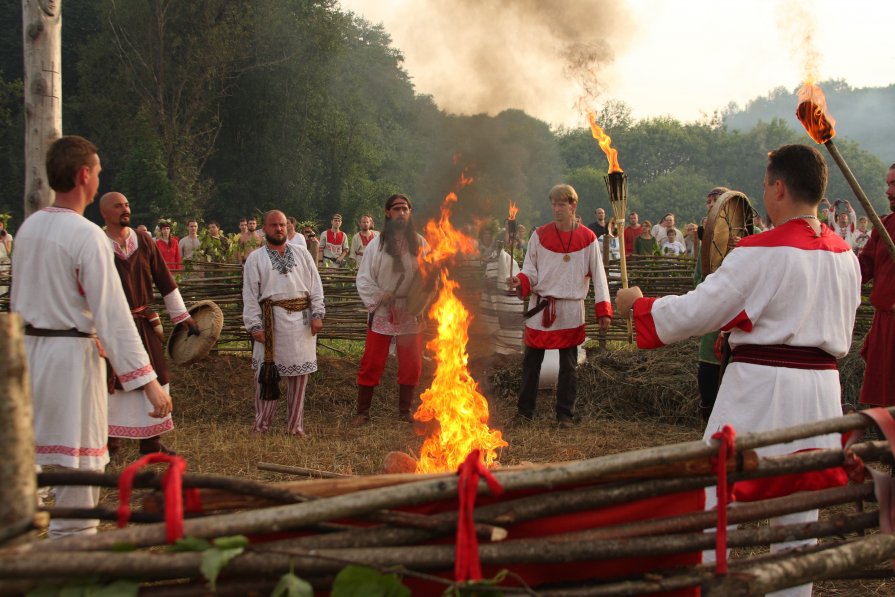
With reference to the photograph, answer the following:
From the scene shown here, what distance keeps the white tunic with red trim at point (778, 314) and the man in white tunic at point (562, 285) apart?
4098 mm

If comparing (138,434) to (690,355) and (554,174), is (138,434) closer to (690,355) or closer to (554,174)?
(690,355)

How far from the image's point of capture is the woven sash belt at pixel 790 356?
10.8 ft

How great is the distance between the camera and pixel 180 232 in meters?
26.9

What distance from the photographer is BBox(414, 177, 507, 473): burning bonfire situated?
18.9 feet

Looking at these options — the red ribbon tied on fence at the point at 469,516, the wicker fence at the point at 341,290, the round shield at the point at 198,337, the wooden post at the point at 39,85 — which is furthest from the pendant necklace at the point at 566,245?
the red ribbon tied on fence at the point at 469,516

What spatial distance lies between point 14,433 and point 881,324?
517 cm

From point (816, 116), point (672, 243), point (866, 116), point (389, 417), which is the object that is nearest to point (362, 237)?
point (389, 417)

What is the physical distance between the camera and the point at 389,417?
327 inches

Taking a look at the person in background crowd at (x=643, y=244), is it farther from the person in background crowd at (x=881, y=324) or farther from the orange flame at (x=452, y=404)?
the person in background crowd at (x=881, y=324)

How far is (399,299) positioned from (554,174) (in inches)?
318

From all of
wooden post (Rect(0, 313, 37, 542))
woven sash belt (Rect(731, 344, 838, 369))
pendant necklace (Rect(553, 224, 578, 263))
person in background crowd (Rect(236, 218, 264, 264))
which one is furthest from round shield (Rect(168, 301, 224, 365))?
person in background crowd (Rect(236, 218, 264, 264))

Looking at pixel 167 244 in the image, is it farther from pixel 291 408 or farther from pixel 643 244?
pixel 643 244

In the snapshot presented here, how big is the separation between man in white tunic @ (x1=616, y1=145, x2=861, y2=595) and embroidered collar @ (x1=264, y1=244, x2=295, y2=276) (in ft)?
14.7

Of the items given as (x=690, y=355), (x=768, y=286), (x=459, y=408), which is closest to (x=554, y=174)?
(x=690, y=355)
